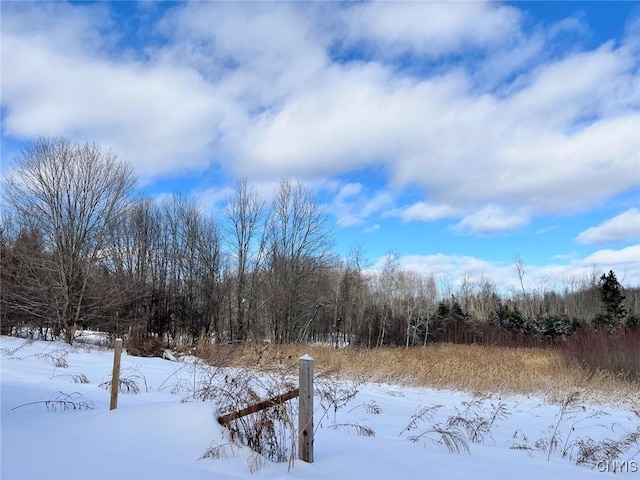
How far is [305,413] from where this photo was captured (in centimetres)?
352

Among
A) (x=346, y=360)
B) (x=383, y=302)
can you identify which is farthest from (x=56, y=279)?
(x=383, y=302)

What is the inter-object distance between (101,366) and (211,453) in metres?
7.79

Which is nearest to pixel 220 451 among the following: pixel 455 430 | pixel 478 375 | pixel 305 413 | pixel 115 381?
pixel 305 413

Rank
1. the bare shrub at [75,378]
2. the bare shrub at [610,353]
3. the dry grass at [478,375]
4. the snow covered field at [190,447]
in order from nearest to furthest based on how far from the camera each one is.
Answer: the snow covered field at [190,447] → the bare shrub at [75,378] → the dry grass at [478,375] → the bare shrub at [610,353]

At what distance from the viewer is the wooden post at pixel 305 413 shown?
3.52 meters

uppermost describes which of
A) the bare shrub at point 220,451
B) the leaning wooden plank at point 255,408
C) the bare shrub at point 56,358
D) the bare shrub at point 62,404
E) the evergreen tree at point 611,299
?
the evergreen tree at point 611,299

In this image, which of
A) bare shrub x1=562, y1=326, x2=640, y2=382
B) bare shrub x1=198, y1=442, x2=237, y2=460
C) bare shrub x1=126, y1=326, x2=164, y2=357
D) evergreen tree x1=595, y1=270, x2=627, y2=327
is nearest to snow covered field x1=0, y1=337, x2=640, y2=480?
bare shrub x1=198, y1=442, x2=237, y2=460

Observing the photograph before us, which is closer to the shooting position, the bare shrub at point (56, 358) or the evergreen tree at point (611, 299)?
the bare shrub at point (56, 358)

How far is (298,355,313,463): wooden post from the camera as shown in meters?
3.52

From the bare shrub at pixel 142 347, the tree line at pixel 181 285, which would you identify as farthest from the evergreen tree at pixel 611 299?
the bare shrub at pixel 142 347

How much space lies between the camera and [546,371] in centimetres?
1359

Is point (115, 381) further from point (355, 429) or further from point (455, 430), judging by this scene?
point (455, 430)

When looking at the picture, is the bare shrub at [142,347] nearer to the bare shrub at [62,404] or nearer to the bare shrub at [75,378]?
the bare shrub at [75,378]

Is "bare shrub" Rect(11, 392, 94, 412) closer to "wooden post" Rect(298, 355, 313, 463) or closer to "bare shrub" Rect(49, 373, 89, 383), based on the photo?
"bare shrub" Rect(49, 373, 89, 383)
